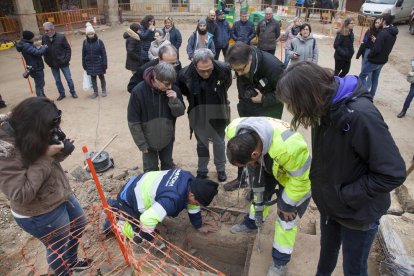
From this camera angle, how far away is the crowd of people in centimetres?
165

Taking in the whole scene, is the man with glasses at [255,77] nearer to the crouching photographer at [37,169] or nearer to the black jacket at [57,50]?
the crouching photographer at [37,169]

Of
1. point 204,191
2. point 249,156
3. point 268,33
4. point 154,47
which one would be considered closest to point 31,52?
point 154,47

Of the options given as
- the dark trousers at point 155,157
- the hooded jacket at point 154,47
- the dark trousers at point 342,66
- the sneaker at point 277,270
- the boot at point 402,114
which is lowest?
the boot at point 402,114

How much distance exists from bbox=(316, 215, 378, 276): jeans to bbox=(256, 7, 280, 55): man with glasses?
648 centimetres

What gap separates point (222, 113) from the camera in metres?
3.83

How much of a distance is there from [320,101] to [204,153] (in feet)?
8.77

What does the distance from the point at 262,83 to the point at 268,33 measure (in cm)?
502

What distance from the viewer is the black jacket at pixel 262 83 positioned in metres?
3.26

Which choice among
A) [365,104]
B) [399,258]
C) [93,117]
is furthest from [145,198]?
[93,117]

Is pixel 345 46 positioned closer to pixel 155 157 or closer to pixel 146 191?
pixel 155 157

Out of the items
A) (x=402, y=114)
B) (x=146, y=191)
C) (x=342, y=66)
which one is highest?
(x=342, y=66)

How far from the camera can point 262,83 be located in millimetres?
3361

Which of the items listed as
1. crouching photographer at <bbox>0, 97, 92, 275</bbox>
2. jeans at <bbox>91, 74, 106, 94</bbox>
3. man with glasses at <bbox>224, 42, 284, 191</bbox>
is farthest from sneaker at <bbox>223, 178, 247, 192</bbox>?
jeans at <bbox>91, 74, 106, 94</bbox>

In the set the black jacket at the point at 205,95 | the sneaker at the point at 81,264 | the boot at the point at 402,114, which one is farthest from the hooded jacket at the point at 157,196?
the boot at the point at 402,114
